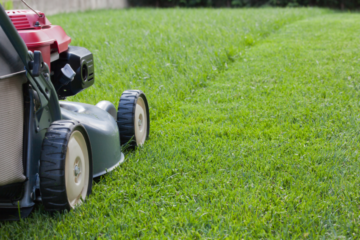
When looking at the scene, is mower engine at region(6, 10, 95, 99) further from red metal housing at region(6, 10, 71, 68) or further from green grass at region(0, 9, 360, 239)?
green grass at region(0, 9, 360, 239)

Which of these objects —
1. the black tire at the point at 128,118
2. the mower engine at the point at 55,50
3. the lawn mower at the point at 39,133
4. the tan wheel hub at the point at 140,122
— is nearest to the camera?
the lawn mower at the point at 39,133

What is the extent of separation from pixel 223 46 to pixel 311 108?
244 cm

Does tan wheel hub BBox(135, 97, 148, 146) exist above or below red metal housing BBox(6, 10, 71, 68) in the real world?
below

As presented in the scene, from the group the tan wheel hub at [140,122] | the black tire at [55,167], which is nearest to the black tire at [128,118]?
the tan wheel hub at [140,122]

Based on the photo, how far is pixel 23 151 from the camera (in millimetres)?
1591

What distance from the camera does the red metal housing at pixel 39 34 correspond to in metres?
1.79

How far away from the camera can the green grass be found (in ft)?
5.60

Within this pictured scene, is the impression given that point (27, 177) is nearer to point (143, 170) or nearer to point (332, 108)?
point (143, 170)

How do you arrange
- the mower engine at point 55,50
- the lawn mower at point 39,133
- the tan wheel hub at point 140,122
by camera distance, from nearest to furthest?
1. the lawn mower at point 39,133
2. the mower engine at point 55,50
3. the tan wheel hub at point 140,122

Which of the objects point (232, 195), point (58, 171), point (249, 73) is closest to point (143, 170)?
point (232, 195)

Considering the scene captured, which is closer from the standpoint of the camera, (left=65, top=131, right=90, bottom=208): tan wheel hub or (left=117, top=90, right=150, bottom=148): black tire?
(left=65, top=131, right=90, bottom=208): tan wheel hub

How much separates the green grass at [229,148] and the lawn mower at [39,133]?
139mm

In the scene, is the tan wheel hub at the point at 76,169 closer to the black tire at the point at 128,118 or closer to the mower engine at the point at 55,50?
the mower engine at the point at 55,50

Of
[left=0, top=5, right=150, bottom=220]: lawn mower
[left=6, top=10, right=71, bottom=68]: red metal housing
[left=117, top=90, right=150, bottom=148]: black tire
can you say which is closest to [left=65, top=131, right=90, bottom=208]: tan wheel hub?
[left=0, top=5, right=150, bottom=220]: lawn mower
